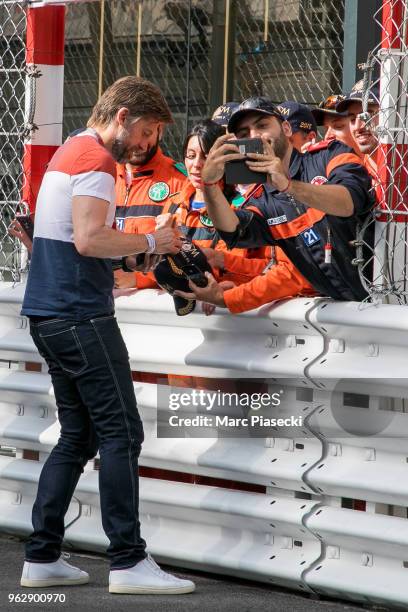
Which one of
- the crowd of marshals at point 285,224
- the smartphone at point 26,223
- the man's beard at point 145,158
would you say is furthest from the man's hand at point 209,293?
the man's beard at point 145,158

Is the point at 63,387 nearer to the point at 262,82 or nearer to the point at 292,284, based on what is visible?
the point at 292,284

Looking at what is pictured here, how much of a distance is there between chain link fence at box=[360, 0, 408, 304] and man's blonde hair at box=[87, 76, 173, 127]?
772mm

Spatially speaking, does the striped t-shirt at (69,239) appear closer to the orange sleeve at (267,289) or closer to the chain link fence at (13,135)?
the orange sleeve at (267,289)

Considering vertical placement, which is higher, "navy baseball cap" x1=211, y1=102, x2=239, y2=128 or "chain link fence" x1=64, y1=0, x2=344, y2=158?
"chain link fence" x1=64, y1=0, x2=344, y2=158

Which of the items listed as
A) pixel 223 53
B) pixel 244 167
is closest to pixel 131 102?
pixel 244 167

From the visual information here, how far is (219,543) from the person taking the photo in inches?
182

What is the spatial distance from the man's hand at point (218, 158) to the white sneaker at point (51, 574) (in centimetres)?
155

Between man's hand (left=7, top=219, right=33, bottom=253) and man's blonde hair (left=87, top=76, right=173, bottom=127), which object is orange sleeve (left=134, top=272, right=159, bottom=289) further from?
man's blonde hair (left=87, top=76, right=173, bottom=127)

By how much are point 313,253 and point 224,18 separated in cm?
738

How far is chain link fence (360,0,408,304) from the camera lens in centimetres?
422

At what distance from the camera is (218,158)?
14.2 feet

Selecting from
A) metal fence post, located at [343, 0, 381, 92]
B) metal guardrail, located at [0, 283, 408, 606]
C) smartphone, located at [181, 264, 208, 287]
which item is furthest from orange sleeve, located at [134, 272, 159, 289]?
metal fence post, located at [343, 0, 381, 92]

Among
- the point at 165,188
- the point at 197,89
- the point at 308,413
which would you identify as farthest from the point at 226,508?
the point at 197,89

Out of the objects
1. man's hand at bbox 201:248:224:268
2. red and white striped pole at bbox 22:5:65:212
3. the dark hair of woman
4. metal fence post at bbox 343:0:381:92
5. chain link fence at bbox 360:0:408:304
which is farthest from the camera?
metal fence post at bbox 343:0:381:92
